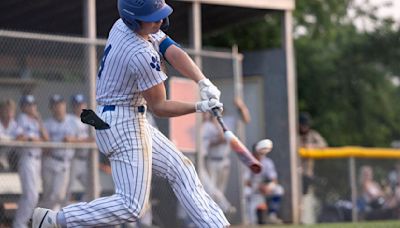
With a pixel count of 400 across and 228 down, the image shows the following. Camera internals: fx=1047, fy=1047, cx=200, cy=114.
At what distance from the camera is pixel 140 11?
7480mm

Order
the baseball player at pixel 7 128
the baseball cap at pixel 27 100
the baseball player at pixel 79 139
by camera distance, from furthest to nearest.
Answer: the baseball player at pixel 79 139
the baseball cap at pixel 27 100
the baseball player at pixel 7 128

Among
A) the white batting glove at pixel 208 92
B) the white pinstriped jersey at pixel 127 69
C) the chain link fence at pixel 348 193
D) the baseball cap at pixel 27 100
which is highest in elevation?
the baseball cap at pixel 27 100

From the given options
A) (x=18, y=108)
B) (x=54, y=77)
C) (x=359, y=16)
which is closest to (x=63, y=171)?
(x=18, y=108)

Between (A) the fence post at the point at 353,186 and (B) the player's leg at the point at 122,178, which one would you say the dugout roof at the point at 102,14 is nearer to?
(A) the fence post at the point at 353,186

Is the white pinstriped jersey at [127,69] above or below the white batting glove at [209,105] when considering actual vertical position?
above

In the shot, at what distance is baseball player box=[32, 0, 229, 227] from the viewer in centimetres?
748

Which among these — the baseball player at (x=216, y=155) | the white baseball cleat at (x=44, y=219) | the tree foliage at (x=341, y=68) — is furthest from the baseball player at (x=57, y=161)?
the tree foliage at (x=341, y=68)

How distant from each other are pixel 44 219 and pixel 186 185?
108cm

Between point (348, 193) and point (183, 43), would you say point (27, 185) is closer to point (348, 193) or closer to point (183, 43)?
point (348, 193)

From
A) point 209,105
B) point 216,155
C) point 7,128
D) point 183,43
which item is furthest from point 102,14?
point 209,105

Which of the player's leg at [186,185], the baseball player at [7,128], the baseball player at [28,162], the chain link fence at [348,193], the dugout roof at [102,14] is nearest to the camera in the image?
the player's leg at [186,185]

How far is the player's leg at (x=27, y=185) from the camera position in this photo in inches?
489

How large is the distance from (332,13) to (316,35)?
34.6 inches

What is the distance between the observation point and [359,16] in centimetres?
3644
